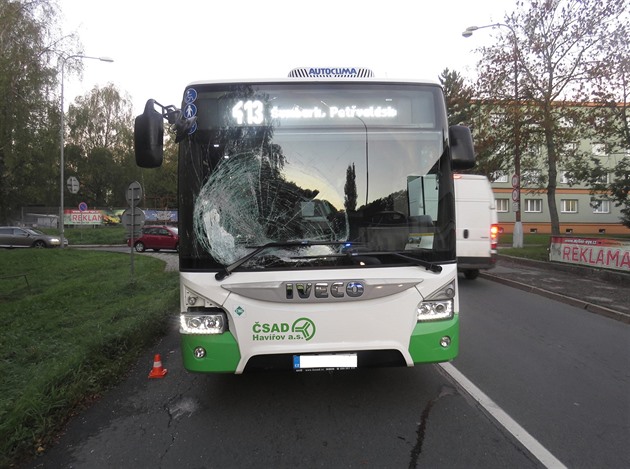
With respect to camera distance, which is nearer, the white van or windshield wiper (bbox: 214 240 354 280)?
windshield wiper (bbox: 214 240 354 280)

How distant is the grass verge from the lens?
3.50m

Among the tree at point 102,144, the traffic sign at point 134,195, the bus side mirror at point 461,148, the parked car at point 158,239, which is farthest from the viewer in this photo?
the tree at point 102,144

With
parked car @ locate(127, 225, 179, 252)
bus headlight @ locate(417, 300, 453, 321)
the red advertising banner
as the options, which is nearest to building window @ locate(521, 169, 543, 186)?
the red advertising banner

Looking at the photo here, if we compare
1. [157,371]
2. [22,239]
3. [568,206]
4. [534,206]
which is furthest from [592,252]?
[568,206]

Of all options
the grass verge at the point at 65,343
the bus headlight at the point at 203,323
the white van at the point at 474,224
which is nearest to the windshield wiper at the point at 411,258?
the bus headlight at the point at 203,323

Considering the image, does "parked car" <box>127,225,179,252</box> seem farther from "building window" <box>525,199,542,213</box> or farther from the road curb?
"building window" <box>525,199,542,213</box>

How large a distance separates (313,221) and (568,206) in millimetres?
47219

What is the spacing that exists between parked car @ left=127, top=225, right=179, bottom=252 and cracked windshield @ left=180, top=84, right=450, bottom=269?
22248 millimetres

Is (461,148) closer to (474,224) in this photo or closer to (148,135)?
(148,135)

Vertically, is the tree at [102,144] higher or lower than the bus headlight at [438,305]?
higher

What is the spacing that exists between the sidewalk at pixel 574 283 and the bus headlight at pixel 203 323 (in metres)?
7.03

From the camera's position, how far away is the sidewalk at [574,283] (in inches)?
325

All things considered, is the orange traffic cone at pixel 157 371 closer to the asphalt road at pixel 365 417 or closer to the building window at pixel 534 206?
the asphalt road at pixel 365 417

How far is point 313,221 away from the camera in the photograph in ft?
11.8
